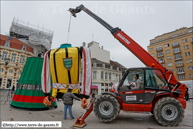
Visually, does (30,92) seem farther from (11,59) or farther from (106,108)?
(11,59)

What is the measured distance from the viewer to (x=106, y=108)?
15.0 ft

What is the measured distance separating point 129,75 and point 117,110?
1.43 m

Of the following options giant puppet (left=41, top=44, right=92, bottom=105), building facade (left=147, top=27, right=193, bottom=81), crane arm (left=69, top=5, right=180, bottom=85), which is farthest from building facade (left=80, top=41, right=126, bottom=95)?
giant puppet (left=41, top=44, right=92, bottom=105)

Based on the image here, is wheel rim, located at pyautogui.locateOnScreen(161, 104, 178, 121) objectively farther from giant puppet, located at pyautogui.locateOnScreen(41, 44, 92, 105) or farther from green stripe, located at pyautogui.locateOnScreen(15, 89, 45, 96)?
green stripe, located at pyautogui.locateOnScreen(15, 89, 45, 96)

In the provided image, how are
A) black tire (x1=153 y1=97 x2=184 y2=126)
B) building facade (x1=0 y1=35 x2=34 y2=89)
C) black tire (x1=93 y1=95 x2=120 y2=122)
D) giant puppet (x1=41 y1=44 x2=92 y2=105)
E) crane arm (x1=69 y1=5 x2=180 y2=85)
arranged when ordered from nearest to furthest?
black tire (x1=153 y1=97 x2=184 y2=126)
black tire (x1=93 y1=95 x2=120 y2=122)
crane arm (x1=69 y1=5 x2=180 y2=85)
giant puppet (x1=41 y1=44 x2=92 y2=105)
building facade (x1=0 y1=35 x2=34 y2=89)

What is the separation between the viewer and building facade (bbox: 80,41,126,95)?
107ft

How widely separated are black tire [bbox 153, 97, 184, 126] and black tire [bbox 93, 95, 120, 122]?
1.34 m

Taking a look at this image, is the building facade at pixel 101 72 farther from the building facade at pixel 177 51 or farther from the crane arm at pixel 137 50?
the crane arm at pixel 137 50

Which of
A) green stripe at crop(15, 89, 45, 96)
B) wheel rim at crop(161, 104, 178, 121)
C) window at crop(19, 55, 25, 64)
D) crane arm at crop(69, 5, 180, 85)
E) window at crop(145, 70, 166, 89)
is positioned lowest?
wheel rim at crop(161, 104, 178, 121)

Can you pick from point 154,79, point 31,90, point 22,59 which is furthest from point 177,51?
point 22,59

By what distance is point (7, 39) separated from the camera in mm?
26594

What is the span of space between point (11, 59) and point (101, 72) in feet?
67.5

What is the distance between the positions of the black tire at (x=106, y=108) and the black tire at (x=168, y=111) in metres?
1.34

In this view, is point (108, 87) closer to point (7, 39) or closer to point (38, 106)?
point (7, 39)
